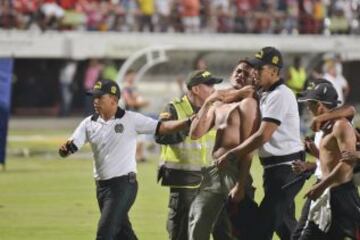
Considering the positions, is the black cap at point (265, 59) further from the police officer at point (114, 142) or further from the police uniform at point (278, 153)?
the police officer at point (114, 142)

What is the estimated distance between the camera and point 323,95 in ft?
34.4

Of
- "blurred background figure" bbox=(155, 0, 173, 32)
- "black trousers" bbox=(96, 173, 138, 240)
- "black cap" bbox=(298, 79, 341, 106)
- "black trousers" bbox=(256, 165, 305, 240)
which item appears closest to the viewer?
"black cap" bbox=(298, 79, 341, 106)

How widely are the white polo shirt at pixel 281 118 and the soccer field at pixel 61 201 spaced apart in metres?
2.84

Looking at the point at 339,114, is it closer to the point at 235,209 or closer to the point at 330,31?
the point at 235,209

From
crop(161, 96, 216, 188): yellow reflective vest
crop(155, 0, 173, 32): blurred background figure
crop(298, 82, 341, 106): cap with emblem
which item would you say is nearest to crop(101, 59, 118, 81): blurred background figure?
crop(155, 0, 173, 32): blurred background figure

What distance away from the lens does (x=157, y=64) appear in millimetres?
31125

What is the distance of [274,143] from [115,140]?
144 centimetres

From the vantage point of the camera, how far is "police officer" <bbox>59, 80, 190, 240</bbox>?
11688mm

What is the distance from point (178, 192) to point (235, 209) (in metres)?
1.04

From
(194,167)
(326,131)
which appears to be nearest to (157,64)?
(194,167)

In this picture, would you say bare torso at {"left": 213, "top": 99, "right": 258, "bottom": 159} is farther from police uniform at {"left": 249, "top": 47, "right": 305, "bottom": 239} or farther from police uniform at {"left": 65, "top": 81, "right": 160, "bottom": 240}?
police uniform at {"left": 65, "top": 81, "right": 160, "bottom": 240}

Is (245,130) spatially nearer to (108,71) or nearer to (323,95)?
(323,95)

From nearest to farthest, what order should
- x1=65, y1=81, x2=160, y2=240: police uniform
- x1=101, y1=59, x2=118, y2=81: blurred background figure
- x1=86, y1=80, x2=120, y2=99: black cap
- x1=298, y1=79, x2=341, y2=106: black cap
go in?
x1=298, y1=79, x2=341, y2=106: black cap
x1=65, y1=81, x2=160, y2=240: police uniform
x1=86, y1=80, x2=120, y2=99: black cap
x1=101, y1=59, x2=118, y2=81: blurred background figure

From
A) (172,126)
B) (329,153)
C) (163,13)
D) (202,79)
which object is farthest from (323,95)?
(163,13)
